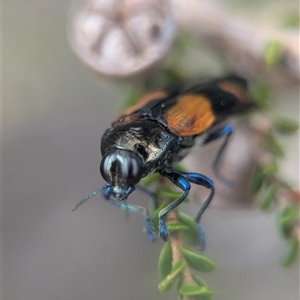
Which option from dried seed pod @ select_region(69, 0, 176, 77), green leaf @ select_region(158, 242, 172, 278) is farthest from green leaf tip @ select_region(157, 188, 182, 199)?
dried seed pod @ select_region(69, 0, 176, 77)

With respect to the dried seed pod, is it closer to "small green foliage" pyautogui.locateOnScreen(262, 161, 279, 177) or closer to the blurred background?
the blurred background

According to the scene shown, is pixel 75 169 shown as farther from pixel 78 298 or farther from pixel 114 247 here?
pixel 78 298

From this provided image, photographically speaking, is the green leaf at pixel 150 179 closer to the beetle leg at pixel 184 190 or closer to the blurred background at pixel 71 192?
Result: the beetle leg at pixel 184 190

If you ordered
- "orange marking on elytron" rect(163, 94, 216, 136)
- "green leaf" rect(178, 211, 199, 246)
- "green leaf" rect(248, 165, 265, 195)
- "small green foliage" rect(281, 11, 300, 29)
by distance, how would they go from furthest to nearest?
"small green foliage" rect(281, 11, 300, 29) < "orange marking on elytron" rect(163, 94, 216, 136) < "green leaf" rect(248, 165, 265, 195) < "green leaf" rect(178, 211, 199, 246)

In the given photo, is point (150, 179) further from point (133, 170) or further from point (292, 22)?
point (292, 22)

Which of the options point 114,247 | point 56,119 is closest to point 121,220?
point 114,247
